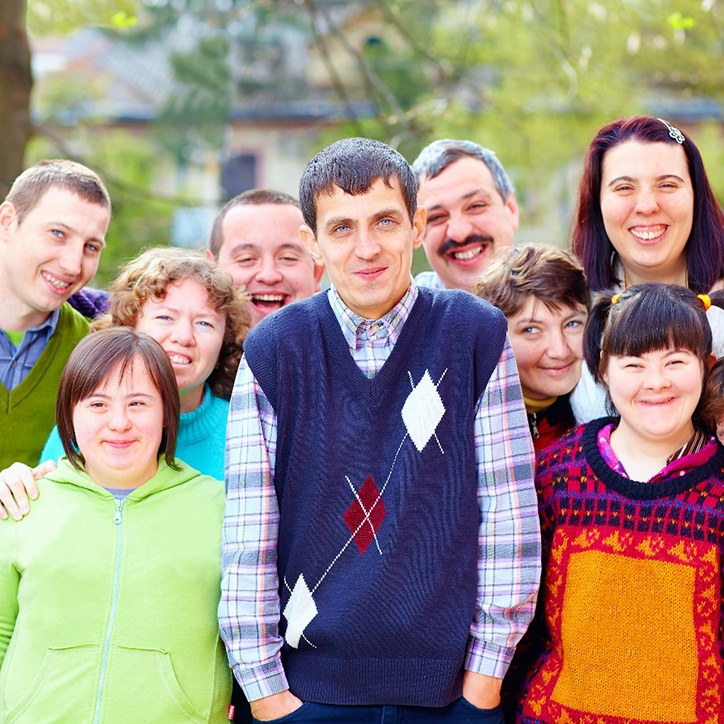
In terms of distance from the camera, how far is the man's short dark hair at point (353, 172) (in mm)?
2590

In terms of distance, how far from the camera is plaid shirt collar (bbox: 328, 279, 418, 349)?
2.64 m

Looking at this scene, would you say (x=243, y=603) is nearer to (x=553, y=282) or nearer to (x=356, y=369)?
(x=356, y=369)

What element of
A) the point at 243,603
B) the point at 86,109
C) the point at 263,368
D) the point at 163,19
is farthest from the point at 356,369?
the point at 86,109

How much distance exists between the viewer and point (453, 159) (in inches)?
162

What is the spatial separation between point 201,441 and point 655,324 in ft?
4.52

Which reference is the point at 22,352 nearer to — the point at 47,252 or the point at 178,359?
the point at 47,252

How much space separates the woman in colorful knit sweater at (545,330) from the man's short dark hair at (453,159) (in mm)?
994

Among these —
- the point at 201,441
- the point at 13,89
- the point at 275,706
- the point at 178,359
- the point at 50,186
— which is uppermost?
the point at 13,89

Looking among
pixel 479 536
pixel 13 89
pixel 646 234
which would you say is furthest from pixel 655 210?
pixel 13 89

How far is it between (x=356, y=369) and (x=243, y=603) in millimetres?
647

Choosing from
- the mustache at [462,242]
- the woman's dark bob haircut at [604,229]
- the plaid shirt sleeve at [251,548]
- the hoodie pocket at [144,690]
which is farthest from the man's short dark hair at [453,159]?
the hoodie pocket at [144,690]

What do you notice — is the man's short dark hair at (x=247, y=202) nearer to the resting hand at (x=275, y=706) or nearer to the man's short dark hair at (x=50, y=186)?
the man's short dark hair at (x=50, y=186)

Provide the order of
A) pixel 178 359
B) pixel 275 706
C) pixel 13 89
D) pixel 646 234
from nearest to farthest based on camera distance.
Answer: pixel 275 706
pixel 178 359
pixel 646 234
pixel 13 89

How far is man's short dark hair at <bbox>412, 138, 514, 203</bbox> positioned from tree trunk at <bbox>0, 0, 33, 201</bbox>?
8.81 feet
